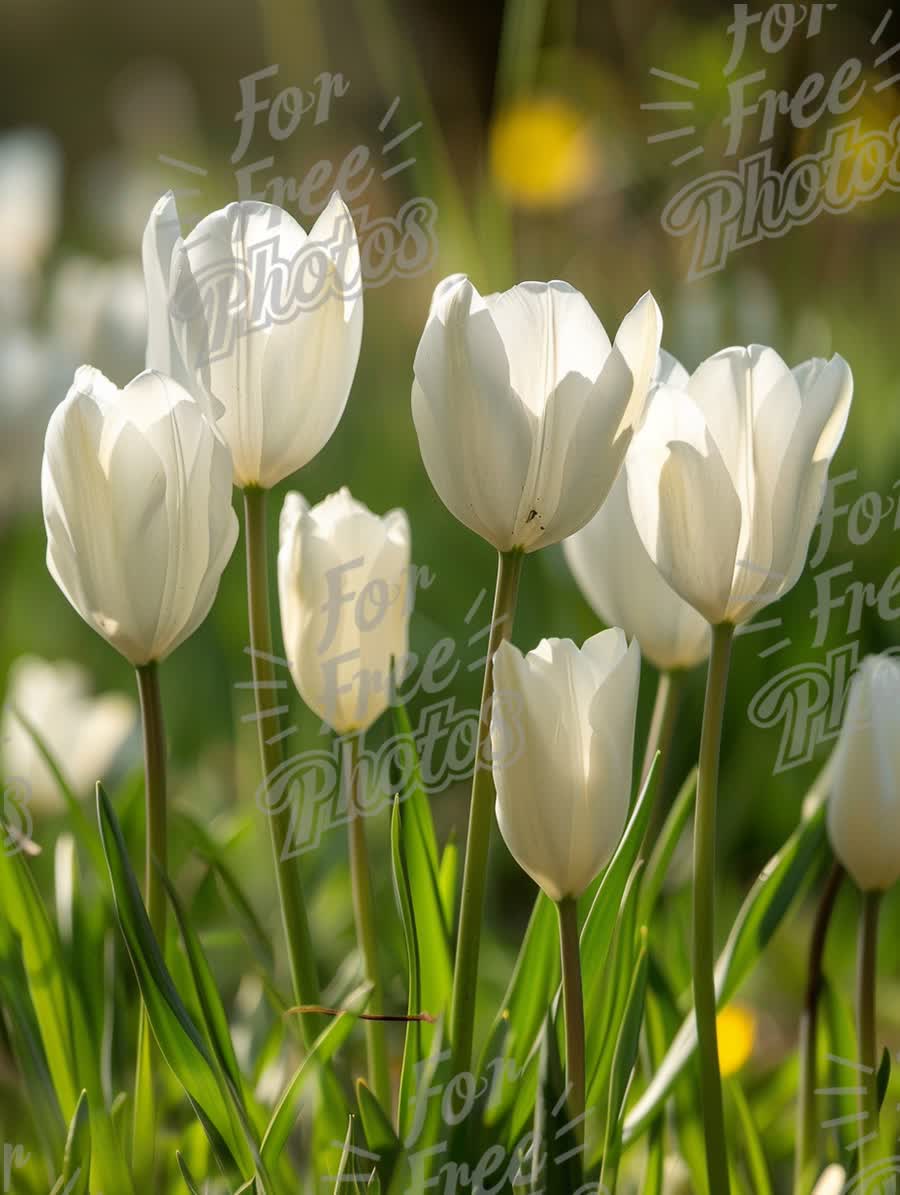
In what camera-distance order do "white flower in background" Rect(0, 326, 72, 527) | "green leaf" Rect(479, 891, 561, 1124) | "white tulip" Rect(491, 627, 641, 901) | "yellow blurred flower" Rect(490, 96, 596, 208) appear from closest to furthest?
"white tulip" Rect(491, 627, 641, 901)
"green leaf" Rect(479, 891, 561, 1124)
"white flower in background" Rect(0, 326, 72, 527)
"yellow blurred flower" Rect(490, 96, 596, 208)

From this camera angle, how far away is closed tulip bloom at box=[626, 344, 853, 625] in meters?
0.48

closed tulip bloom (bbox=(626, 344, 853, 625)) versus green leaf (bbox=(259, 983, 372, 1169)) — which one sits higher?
closed tulip bloom (bbox=(626, 344, 853, 625))

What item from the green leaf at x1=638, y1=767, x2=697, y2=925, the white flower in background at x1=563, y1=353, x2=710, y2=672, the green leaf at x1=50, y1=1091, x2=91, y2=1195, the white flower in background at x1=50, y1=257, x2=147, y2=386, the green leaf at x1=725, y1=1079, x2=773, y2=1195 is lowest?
the green leaf at x1=725, y1=1079, x2=773, y2=1195

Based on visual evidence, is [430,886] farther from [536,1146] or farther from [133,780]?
[133,780]

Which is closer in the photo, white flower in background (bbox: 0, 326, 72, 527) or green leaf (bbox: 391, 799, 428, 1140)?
green leaf (bbox: 391, 799, 428, 1140)

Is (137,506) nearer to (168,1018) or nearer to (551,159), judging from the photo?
(168,1018)

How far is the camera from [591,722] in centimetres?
47

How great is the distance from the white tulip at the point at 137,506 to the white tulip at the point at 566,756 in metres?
0.13

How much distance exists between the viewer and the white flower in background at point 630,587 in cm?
59

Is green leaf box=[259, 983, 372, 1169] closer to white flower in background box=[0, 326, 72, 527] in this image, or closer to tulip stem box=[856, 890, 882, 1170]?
tulip stem box=[856, 890, 882, 1170]

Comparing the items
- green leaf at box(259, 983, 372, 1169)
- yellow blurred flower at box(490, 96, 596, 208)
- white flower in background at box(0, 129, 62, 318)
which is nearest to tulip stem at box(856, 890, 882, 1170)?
green leaf at box(259, 983, 372, 1169)

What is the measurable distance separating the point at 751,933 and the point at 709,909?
3.7 inches

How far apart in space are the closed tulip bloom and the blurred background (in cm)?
21

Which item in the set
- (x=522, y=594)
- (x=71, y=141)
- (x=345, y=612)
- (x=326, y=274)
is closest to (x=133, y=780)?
(x=345, y=612)
